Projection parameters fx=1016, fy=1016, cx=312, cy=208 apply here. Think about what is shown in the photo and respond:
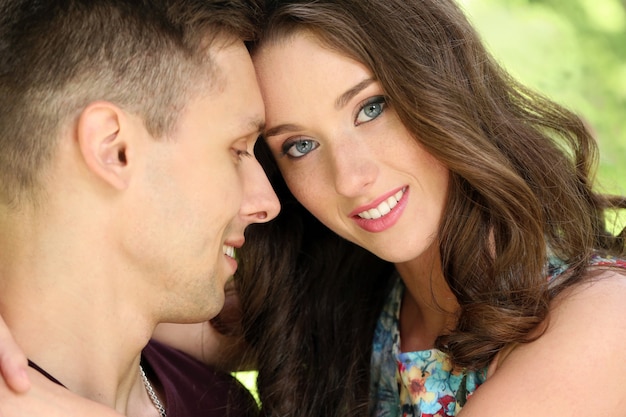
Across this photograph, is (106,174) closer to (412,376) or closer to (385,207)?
(385,207)

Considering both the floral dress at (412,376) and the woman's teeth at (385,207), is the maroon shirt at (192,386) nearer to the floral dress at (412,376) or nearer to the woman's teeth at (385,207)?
the floral dress at (412,376)

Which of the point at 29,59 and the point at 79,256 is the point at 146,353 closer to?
the point at 79,256

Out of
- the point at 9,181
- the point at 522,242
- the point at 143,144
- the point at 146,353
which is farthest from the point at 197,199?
the point at 522,242

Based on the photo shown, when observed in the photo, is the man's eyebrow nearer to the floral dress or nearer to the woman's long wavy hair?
the woman's long wavy hair

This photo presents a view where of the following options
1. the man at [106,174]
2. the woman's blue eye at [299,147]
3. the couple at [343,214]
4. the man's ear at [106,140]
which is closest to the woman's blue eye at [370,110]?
the couple at [343,214]

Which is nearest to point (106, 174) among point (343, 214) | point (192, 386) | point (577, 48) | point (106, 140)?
point (106, 140)

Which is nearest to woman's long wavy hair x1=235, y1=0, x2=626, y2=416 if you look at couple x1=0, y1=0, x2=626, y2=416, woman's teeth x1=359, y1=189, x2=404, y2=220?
couple x1=0, y1=0, x2=626, y2=416

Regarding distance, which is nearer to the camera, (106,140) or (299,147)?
(106,140)

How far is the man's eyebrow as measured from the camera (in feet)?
8.80

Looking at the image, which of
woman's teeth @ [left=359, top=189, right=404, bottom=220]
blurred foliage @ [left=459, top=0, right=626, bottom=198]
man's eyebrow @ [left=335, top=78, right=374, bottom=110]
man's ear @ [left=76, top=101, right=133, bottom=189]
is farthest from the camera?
blurred foliage @ [left=459, top=0, right=626, bottom=198]

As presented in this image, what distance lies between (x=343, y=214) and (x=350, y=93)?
39cm

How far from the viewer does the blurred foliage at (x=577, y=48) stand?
232 inches

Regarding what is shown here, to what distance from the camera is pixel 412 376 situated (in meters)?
3.04

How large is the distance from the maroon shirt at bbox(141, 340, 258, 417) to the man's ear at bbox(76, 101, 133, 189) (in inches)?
31.8
